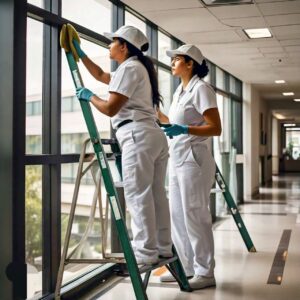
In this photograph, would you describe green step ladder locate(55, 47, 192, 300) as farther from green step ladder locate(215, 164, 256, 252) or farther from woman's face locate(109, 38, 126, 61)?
green step ladder locate(215, 164, 256, 252)

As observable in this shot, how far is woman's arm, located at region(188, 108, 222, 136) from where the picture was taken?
3.18 meters

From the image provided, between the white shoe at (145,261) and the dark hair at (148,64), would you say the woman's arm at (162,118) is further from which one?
the white shoe at (145,261)

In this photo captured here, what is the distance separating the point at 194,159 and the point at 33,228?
3.64 feet

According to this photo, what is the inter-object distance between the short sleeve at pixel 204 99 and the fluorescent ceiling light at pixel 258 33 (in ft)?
7.30

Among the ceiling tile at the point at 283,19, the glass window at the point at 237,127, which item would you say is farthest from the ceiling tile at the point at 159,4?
the glass window at the point at 237,127

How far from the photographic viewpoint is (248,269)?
398 cm

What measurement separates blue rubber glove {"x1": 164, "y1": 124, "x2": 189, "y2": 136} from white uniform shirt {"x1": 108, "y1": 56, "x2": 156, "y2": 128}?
313 millimetres

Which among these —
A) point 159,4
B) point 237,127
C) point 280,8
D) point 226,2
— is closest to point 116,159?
point 159,4

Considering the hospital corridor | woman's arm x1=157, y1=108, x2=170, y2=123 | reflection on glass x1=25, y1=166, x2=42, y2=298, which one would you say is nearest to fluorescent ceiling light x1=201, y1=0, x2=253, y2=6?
the hospital corridor

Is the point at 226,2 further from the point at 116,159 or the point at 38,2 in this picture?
the point at 116,159

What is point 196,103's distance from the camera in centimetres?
326

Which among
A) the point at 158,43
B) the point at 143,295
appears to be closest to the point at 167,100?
the point at 158,43

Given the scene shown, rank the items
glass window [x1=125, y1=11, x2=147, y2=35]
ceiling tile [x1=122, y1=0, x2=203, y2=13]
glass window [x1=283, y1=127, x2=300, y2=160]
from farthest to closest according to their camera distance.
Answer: glass window [x1=283, y1=127, x2=300, y2=160] → glass window [x1=125, y1=11, x2=147, y2=35] → ceiling tile [x1=122, y1=0, x2=203, y2=13]

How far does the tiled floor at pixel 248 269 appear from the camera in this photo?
10.7 feet
